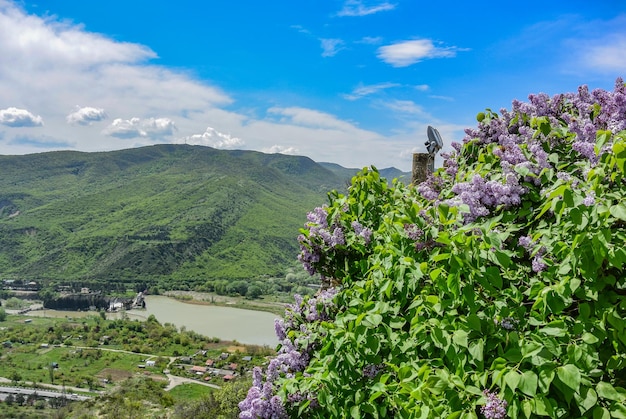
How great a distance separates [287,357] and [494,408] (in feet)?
5.58

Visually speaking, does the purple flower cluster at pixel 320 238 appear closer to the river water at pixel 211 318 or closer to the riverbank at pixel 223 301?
the river water at pixel 211 318

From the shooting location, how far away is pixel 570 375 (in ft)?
6.15

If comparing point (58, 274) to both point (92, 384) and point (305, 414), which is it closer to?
point (92, 384)

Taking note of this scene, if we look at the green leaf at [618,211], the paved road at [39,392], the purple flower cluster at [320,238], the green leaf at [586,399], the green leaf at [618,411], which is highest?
the green leaf at [618,211]

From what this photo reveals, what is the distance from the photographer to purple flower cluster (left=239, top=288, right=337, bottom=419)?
3.18 metres

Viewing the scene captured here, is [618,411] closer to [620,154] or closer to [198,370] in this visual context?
[620,154]

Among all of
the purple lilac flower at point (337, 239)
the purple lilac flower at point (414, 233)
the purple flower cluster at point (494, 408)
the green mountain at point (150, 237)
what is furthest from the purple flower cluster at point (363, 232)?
the green mountain at point (150, 237)

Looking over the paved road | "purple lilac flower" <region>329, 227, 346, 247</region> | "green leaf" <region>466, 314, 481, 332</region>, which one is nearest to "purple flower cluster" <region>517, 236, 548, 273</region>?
"green leaf" <region>466, 314, 481, 332</region>

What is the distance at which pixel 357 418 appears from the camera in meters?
2.66

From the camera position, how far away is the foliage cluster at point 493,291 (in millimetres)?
2025

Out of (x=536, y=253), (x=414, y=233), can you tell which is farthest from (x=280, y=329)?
(x=536, y=253)

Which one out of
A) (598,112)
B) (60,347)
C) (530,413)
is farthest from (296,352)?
(60,347)

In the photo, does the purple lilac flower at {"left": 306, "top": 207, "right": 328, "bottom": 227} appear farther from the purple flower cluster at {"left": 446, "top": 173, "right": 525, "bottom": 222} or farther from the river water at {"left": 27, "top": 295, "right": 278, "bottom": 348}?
the river water at {"left": 27, "top": 295, "right": 278, "bottom": 348}

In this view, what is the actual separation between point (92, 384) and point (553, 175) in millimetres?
75502
